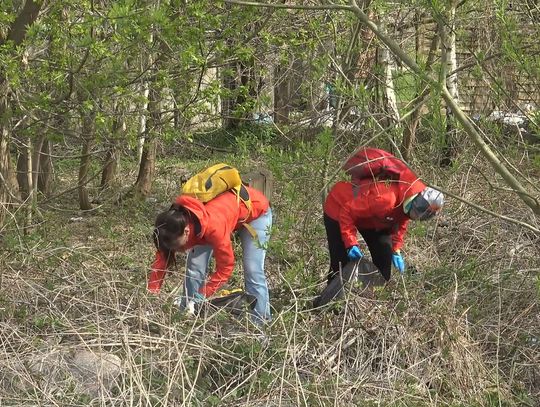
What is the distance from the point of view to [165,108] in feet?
25.6

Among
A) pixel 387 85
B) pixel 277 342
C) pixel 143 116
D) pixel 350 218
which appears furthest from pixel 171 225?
pixel 143 116

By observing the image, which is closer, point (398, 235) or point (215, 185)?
point (215, 185)

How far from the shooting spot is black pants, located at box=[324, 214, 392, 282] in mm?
6086

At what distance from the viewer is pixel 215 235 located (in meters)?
5.36

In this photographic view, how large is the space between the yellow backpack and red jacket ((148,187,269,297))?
0.05 metres

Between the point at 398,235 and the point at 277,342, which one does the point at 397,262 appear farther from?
the point at 277,342

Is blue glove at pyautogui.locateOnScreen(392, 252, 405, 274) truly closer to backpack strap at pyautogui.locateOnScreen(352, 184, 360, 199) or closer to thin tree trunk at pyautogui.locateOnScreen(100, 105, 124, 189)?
backpack strap at pyautogui.locateOnScreen(352, 184, 360, 199)

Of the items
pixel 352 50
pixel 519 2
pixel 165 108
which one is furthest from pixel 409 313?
pixel 165 108

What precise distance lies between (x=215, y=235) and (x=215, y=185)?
359 millimetres

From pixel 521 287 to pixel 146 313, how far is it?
251 cm

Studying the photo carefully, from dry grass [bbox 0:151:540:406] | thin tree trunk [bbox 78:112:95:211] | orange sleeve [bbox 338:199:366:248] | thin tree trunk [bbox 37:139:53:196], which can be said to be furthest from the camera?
thin tree trunk [bbox 37:139:53:196]

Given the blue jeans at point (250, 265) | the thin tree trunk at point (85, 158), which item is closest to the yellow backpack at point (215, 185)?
the blue jeans at point (250, 265)

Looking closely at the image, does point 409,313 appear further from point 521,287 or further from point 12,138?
point 12,138

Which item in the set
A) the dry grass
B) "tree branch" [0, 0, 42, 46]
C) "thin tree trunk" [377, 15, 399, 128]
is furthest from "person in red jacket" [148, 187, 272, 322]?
"tree branch" [0, 0, 42, 46]
